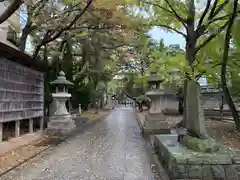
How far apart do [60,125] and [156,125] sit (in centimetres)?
513

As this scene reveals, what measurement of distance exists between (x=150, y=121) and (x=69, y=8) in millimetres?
6719

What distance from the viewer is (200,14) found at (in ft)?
45.4

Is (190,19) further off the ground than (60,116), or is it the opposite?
(190,19)

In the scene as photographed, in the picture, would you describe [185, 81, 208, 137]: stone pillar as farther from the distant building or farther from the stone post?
the distant building

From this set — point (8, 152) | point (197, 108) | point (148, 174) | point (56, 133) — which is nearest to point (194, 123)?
point (197, 108)

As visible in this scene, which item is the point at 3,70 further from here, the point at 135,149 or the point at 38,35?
the point at 38,35

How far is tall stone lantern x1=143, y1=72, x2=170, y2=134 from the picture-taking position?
14422 mm

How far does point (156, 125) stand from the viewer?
14.5 metres

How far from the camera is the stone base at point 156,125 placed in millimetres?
14352

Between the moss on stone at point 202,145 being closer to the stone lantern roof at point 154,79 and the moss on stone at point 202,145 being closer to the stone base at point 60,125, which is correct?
the stone lantern roof at point 154,79

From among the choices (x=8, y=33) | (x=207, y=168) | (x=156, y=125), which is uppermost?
(x=8, y=33)

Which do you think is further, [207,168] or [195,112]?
[195,112]

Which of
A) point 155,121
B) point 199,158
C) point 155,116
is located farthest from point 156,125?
point 199,158

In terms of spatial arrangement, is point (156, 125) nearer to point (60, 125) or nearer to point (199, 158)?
point (60, 125)
